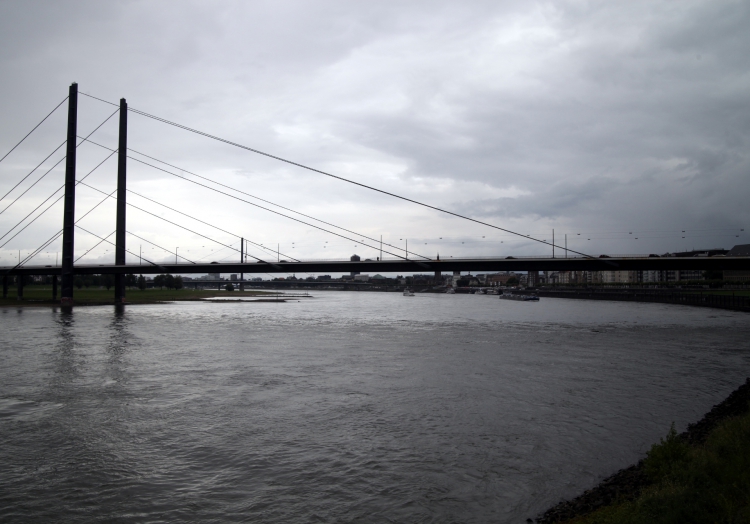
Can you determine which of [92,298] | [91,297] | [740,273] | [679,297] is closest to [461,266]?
[679,297]

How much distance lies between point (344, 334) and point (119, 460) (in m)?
21.0

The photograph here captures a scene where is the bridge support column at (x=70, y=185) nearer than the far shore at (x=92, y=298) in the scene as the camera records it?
Yes

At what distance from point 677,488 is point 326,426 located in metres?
6.76

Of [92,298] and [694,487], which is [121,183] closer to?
Result: [92,298]

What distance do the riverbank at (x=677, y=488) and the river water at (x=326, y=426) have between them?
0.56 meters

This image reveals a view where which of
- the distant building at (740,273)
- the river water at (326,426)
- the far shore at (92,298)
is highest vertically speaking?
the distant building at (740,273)

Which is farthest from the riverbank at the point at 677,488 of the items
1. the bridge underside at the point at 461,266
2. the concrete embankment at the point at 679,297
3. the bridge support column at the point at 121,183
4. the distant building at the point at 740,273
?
the distant building at the point at 740,273

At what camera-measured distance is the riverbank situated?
561cm

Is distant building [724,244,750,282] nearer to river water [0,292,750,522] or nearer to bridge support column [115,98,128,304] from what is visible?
river water [0,292,750,522]

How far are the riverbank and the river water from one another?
1.85 feet

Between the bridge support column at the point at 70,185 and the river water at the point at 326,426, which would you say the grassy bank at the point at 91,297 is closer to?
the bridge support column at the point at 70,185

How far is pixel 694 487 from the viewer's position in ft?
20.5

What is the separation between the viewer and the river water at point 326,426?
7688mm

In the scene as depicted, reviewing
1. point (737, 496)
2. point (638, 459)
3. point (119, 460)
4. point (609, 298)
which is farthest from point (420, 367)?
point (609, 298)
